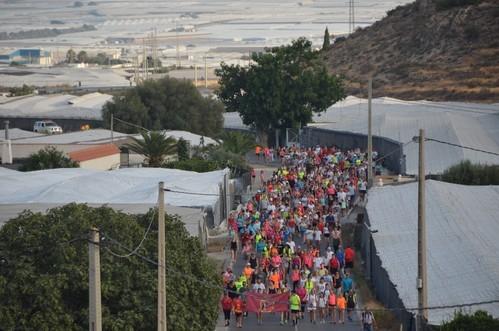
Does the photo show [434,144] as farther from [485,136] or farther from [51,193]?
[51,193]

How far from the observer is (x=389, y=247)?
2711 cm

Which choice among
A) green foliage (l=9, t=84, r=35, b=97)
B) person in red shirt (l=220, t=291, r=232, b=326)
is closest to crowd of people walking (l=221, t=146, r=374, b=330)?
person in red shirt (l=220, t=291, r=232, b=326)

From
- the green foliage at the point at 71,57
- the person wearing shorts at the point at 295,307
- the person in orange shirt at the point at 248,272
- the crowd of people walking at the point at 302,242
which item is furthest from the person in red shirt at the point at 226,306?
the green foliage at the point at 71,57

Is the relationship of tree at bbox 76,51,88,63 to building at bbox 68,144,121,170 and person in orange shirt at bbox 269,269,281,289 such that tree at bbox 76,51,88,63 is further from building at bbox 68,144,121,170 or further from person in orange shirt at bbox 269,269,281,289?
person in orange shirt at bbox 269,269,281,289

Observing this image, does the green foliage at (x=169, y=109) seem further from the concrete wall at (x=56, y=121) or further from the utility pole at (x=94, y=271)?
the utility pole at (x=94, y=271)

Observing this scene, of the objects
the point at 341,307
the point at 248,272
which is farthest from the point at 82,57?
the point at 341,307

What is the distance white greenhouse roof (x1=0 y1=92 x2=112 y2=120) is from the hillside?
14.9 m

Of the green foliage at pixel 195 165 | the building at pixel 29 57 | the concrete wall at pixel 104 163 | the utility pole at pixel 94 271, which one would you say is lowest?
the building at pixel 29 57

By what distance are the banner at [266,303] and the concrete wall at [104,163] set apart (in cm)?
2067

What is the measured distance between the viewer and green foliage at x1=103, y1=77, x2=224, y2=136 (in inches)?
2522

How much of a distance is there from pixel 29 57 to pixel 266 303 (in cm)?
16116

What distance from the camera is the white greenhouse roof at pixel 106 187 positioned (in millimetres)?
32406

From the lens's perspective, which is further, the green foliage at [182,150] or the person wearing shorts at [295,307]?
the green foliage at [182,150]

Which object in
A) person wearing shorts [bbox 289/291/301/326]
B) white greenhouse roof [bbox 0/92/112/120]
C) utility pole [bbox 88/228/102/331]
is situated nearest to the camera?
utility pole [bbox 88/228/102/331]
